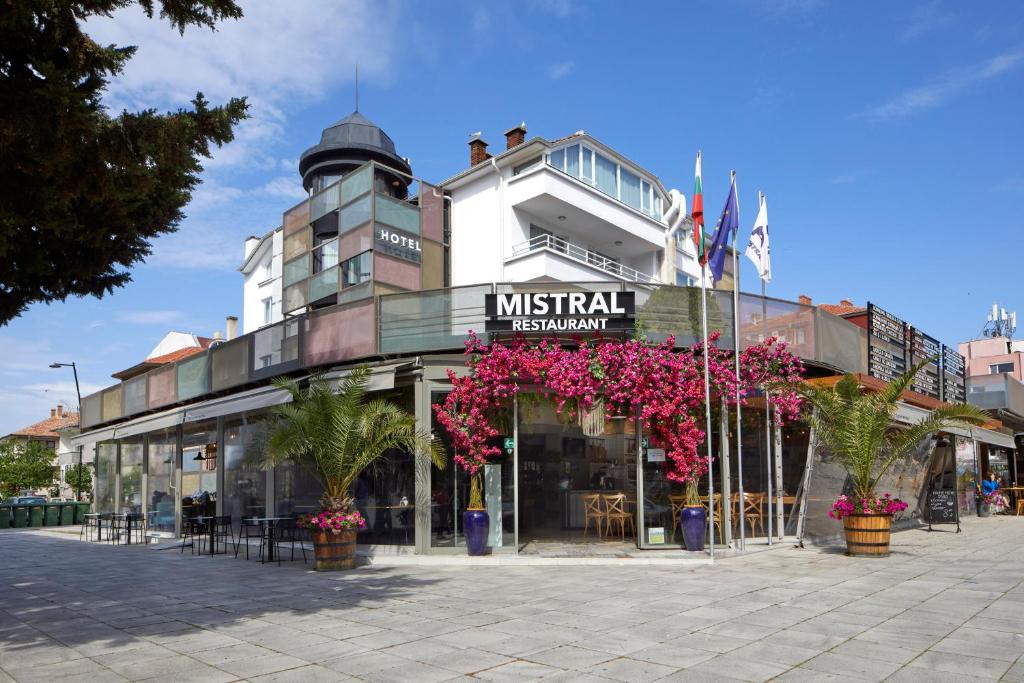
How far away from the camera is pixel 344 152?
3544cm

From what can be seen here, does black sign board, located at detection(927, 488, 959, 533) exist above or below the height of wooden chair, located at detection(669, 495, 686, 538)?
below

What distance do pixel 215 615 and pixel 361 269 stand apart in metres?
19.6

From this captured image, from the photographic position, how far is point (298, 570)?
1311cm

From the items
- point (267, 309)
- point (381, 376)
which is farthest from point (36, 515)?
point (381, 376)

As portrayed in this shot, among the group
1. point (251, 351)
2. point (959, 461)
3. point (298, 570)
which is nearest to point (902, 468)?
point (959, 461)

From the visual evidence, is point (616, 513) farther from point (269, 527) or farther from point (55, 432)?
point (55, 432)

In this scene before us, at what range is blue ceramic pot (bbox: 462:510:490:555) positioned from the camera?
14047 millimetres

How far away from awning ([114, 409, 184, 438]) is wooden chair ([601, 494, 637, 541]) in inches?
430

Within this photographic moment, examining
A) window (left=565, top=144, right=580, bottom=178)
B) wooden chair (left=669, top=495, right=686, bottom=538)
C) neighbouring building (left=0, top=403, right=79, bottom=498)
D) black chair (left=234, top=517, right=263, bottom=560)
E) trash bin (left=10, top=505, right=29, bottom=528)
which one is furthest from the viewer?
neighbouring building (left=0, top=403, right=79, bottom=498)

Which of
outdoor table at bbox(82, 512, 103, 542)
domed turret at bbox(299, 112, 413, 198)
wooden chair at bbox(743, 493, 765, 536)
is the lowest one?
outdoor table at bbox(82, 512, 103, 542)

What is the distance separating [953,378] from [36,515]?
33.0 m

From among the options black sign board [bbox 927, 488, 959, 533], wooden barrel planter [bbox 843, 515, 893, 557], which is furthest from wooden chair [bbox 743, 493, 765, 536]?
black sign board [bbox 927, 488, 959, 533]

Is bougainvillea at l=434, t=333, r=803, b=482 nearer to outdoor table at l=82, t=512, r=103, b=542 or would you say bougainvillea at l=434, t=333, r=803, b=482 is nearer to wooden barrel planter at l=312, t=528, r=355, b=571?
wooden barrel planter at l=312, t=528, r=355, b=571

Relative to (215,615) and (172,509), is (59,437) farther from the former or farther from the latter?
(215,615)
